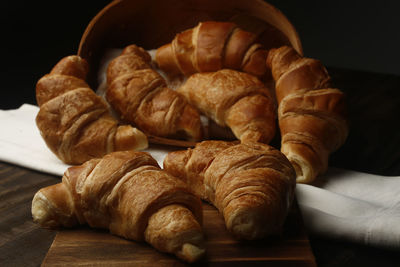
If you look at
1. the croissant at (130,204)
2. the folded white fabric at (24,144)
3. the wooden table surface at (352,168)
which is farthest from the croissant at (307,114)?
the folded white fabric at (24,144)

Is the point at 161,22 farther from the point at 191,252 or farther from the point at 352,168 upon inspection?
the point at 191,252

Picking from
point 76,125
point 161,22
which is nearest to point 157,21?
point 161,22

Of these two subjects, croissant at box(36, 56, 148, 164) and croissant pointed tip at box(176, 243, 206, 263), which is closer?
croissant pointed tip at box(176, 243, 206, 263)

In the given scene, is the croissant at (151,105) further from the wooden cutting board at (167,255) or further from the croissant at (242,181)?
the wooden cutting board at (167,255)

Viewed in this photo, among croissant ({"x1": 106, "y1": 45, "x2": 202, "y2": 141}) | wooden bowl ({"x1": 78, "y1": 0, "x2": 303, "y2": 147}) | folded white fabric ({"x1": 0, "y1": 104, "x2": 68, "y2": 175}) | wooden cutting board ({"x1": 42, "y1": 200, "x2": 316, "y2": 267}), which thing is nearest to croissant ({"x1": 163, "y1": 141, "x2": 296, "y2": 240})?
wooden cutting board ({"x1": 42, "y1": 200, "x2": 316, "y2": 267})

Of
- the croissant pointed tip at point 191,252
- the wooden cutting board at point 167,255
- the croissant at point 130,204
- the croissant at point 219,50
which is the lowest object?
the wooden cutting board at point 167,255

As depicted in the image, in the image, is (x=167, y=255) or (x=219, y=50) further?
(x=219, y=50)

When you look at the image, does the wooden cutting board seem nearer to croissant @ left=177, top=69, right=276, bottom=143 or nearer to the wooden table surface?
the wooden table surface
